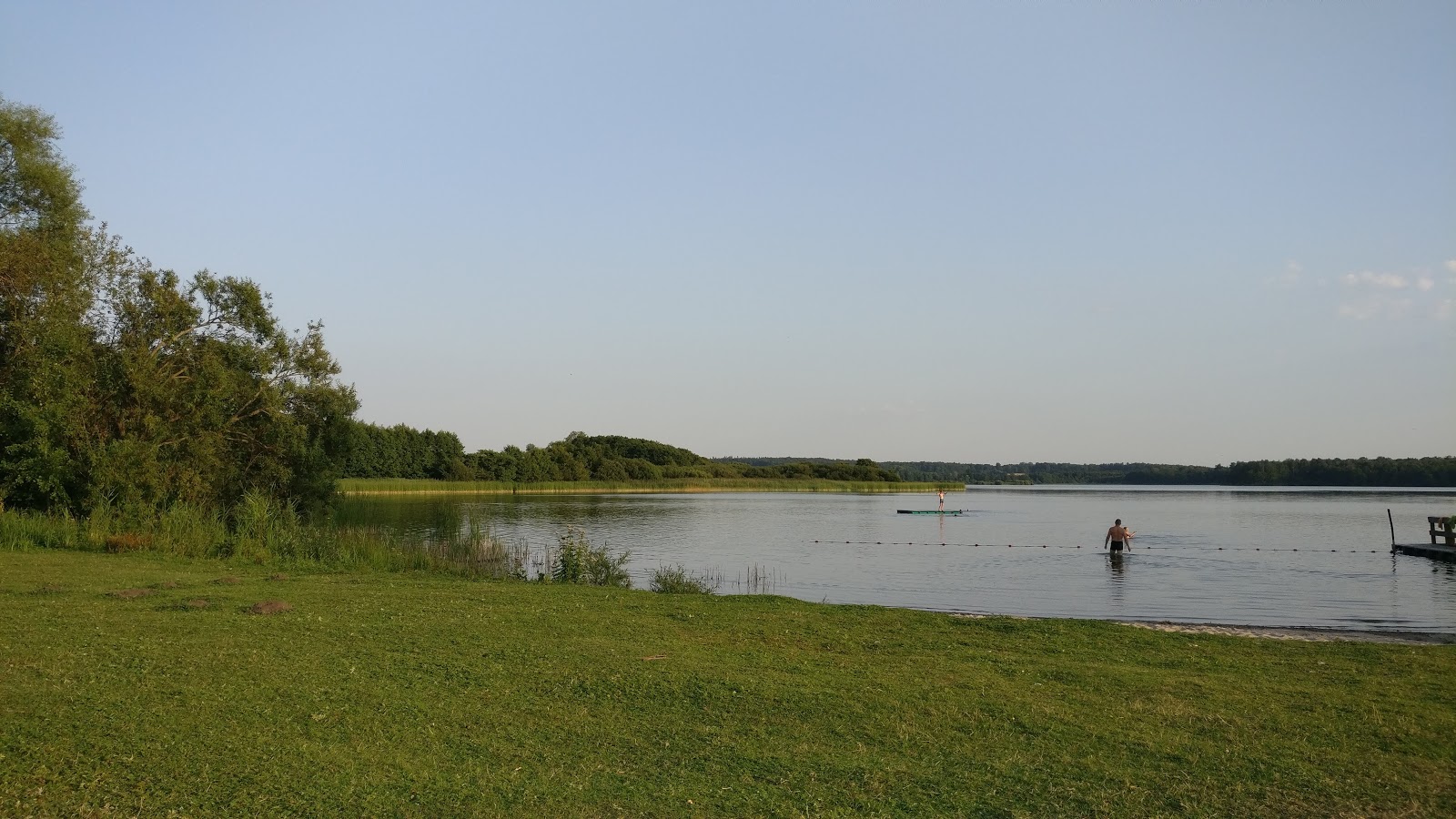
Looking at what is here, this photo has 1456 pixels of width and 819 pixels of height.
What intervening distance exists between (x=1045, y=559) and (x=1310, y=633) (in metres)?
20.1

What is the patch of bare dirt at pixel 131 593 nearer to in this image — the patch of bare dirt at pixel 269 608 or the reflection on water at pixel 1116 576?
the patch of bare dirt at pixel 269 608

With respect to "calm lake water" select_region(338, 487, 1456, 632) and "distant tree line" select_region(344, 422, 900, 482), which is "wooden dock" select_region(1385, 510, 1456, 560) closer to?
"calm lake water" select_region(338, 487, 1456, 632)

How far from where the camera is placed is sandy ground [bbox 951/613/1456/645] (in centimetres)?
1487

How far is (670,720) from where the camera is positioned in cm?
765

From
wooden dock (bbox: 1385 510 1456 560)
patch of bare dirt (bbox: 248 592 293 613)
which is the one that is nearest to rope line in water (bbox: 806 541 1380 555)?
wooden dock (bbox: 1385 510 1456 560)

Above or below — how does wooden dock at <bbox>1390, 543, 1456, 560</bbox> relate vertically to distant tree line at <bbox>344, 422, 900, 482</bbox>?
below

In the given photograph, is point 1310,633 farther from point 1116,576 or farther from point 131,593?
point 131,593

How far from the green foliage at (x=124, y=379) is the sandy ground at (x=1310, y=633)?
2153cm

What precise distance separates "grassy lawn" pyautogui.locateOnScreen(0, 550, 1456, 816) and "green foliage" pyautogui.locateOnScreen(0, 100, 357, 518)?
13.6m

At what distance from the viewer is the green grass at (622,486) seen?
87875mm

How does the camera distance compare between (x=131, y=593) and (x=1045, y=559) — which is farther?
(x=1045, y=559)

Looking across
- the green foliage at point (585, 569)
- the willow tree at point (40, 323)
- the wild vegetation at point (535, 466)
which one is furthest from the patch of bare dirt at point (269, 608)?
the wild vegetation at point (535, 466)

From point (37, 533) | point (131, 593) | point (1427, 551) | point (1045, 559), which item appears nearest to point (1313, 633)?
point (131, 593)

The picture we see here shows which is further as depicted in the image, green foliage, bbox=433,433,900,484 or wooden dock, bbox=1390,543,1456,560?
green foliage, bbox=433,433,900,484
